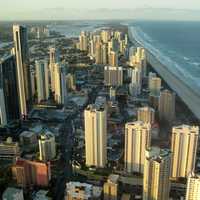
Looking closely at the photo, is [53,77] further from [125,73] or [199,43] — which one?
[199,43]

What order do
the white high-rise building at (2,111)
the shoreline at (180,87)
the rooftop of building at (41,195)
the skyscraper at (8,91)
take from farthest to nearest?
the shoreline at (180,87)
the skyscraper at (8,91)
the white high-rise building at (2,111)
the rooftop of building at (41,195)

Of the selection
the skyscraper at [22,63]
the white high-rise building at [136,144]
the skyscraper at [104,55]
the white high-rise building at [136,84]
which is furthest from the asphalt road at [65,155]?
the skyscraper at [104,55]

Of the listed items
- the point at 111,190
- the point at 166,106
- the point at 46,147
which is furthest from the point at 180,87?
the point at 111,190

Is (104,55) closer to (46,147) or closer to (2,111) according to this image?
(2,111)

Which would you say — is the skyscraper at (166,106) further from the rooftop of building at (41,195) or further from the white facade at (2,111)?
the rooftop of building at (41,195)

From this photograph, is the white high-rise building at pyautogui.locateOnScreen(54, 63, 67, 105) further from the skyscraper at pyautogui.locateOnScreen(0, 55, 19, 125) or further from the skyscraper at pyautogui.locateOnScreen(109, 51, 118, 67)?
the skyscraper at pyautogui.locateOnScreen(109, 51, 118, 67)

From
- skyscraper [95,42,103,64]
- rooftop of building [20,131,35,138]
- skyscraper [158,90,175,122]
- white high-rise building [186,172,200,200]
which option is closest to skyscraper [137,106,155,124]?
skyscraper [158,90,175,122]

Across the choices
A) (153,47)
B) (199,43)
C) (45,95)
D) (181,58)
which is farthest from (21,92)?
(199,43)
